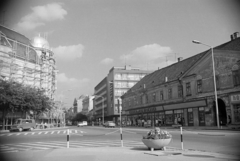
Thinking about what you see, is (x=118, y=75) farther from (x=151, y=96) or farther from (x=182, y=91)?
(x=182, y=91)

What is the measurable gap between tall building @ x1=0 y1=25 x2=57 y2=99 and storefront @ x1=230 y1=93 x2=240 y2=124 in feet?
116

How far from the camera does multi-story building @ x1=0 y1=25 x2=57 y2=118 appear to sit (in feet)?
157

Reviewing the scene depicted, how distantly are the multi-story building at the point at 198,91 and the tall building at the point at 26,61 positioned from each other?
83.5ft

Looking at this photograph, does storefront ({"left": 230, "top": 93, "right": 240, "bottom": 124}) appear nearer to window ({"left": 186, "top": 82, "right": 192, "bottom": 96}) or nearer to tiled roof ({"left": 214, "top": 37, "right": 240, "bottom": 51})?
tiled roof ({"left": 214, "top": 37, "right": 240, "bottom": 51})

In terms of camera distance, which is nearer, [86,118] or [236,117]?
[236,117]

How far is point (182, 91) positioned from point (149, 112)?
12.2 metres

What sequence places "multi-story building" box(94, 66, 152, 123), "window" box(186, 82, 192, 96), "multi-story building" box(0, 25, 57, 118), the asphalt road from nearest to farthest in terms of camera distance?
the asphalt road, "window" box(186, 82, 192, 96), "multi-story building" box(0, 25, 57, 118), "multi-story building" box(94, 66, 152, 123)

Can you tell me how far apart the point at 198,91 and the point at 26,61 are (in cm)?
3790

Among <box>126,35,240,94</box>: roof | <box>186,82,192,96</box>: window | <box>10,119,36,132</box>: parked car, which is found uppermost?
<box>126,35,240,94</box>: roof

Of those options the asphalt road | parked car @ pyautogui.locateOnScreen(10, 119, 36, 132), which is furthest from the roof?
parked car @ pyautogui.locateOnScreen(10, 119, 36, 132)

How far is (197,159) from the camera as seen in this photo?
26.8 feet

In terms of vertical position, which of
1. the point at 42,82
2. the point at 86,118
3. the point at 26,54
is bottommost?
the point at 86,118

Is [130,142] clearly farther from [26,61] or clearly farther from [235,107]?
[26,61]

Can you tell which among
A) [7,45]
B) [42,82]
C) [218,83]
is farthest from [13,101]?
[218,83]
